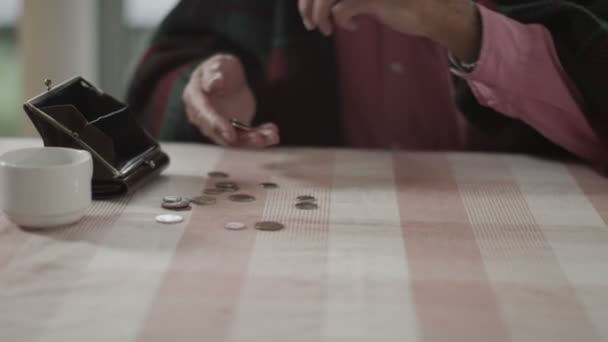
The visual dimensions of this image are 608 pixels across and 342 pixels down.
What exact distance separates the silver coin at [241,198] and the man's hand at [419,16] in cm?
29

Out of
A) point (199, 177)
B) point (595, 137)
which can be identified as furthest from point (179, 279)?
point (595, 137)

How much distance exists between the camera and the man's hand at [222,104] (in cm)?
121

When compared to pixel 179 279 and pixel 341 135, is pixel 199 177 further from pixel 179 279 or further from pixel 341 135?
pixel 341 135

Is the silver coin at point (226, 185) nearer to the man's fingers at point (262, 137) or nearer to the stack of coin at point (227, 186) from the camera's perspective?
the stack of coin at point (227, 186)

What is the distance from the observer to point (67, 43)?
206 centimetres

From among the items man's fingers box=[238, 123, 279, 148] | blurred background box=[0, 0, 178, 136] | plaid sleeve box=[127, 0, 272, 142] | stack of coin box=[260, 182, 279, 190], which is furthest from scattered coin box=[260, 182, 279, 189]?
blurred background box=[0, 0, 178, 136]

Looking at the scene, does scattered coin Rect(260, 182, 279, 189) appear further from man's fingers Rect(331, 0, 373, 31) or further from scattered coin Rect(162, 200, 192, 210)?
man's fingers Rect(331, 0, 373, 31)

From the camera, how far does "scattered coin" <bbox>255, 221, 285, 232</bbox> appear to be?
0.92 metres

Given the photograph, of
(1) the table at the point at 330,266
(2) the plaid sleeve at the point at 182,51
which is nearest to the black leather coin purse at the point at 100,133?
(1) the table at the point at 330,266

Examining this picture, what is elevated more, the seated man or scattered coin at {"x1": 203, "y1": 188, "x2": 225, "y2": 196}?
the seated man

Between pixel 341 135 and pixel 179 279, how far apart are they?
972 millimetres

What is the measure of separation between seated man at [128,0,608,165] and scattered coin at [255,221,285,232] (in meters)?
0.27

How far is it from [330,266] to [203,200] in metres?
0.26

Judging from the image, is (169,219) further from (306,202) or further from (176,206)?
(306,202)
